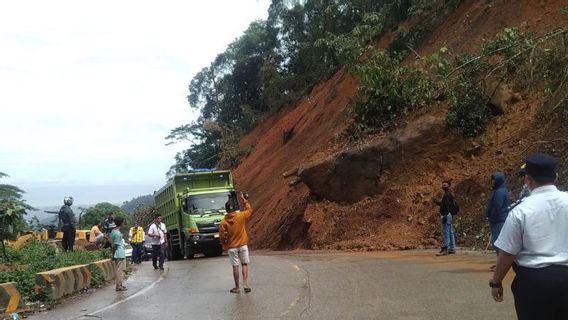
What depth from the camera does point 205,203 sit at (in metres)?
23.5

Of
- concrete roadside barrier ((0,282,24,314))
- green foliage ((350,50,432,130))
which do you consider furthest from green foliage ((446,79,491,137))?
concrete roadside barrier ((0,282,24,314))

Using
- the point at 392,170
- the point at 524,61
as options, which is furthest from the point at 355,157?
the point at 524,61

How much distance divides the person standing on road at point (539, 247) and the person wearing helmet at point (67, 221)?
14.4 meters

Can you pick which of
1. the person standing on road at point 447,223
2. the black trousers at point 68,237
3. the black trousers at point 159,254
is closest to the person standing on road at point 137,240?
the black trousers at point 159,254

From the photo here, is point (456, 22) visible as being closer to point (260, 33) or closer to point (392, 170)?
point (392, 170)

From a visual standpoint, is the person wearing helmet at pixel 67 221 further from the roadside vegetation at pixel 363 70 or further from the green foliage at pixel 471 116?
the green foliage at pixel 471 116

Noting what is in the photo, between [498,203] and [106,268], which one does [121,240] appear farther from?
[498,203]

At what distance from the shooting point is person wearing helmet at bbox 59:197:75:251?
16.6 meters

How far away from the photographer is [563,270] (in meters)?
3.99

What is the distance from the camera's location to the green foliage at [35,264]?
35.2ft

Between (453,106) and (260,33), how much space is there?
3731cm

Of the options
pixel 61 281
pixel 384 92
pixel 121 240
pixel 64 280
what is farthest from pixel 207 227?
pixel 61 281

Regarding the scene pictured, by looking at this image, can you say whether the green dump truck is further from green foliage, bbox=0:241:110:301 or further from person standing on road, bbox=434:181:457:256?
person standing on road, bbox=434:181:457:256

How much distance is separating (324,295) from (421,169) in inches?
479
